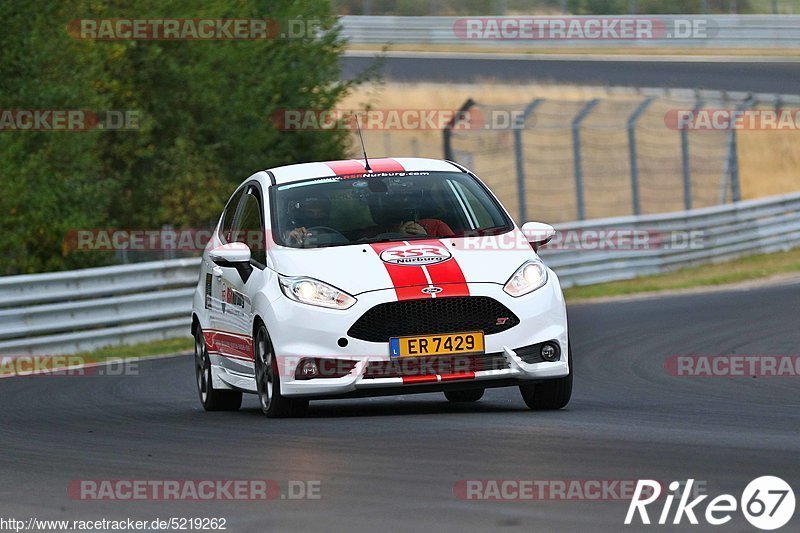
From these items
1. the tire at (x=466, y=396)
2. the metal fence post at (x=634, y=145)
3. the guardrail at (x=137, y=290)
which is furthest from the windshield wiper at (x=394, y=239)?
the metal fence post at (x=634, y=145)

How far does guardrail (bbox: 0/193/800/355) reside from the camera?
59.0 ft

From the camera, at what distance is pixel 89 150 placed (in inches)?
976

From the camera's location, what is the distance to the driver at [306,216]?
10297 millimetres

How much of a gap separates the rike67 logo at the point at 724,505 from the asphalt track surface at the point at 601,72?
3036 centimetres

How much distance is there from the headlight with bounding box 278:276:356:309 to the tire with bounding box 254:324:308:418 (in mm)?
317

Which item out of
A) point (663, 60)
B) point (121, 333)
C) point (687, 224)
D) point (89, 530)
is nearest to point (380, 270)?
point (89, 530)

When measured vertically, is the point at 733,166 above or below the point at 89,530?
below

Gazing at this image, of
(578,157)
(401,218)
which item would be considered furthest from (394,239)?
(578,157)

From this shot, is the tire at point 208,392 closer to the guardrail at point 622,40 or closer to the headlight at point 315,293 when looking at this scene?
the headlight at point 315,293

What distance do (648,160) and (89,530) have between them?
30244mm

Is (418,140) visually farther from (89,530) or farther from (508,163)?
(89,530)

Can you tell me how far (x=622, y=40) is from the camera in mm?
43844
